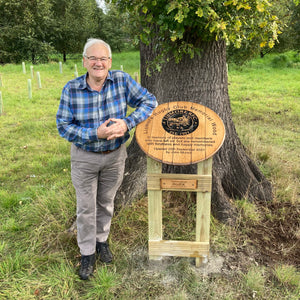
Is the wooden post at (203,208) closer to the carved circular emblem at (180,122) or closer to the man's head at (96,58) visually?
the carved circular emblem at (180,122)

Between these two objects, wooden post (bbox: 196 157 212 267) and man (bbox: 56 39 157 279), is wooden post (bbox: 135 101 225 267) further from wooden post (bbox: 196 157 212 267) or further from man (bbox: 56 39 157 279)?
man (bbox: 56 39 157 279)

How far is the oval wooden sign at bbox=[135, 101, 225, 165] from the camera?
7.73 ft

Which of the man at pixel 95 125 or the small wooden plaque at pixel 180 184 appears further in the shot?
the small wooden plaque at pixel 180 184

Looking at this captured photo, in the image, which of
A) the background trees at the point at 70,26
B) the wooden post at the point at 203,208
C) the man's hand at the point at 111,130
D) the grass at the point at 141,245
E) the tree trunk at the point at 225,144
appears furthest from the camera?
the background trees at the point at 70,26

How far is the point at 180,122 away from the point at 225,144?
4.45 ft

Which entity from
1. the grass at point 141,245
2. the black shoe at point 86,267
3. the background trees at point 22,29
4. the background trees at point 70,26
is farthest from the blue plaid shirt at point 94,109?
the background trees at point 70,26

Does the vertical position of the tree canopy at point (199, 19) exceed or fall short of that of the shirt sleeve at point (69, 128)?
it exceeds it

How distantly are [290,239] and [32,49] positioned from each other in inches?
1133

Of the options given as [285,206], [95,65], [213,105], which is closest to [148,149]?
[95,65]

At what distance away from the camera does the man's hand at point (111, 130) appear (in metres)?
2.36

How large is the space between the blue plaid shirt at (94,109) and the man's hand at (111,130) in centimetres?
5

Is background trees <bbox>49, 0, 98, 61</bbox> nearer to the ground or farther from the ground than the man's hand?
farther from the ground

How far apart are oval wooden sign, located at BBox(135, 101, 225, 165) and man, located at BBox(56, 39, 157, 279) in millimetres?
133

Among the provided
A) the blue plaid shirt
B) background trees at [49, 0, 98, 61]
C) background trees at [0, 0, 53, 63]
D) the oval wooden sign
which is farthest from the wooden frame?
background trees at [49, 0, 98, 61]
